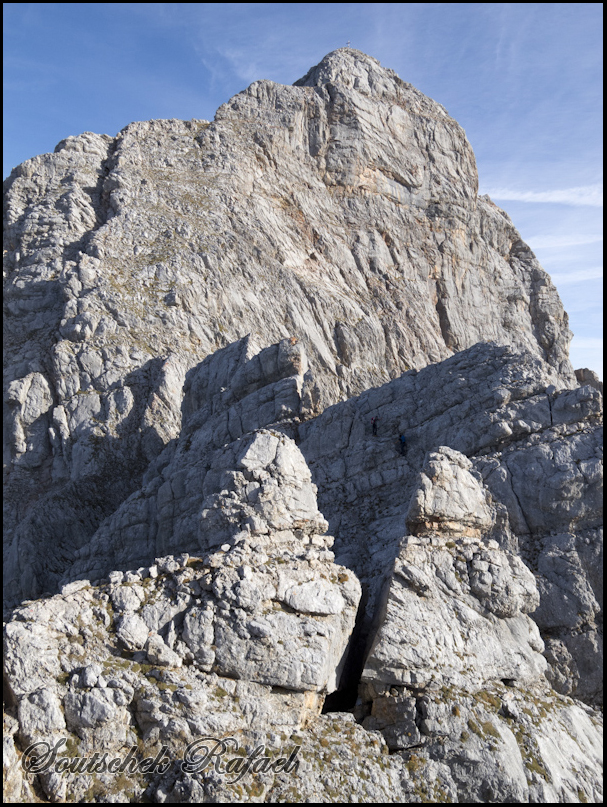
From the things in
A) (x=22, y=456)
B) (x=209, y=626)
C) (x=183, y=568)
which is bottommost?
(x=209, y=626)

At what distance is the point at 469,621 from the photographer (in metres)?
23.9

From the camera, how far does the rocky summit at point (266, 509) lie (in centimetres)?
1930

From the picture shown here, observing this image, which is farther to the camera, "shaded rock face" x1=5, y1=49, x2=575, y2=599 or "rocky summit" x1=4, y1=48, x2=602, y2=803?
"shaded rock face" x1=5, y1=49, x2=575, y2=599

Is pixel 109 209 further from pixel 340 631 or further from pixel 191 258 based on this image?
pixel 340 631

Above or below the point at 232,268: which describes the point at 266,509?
below

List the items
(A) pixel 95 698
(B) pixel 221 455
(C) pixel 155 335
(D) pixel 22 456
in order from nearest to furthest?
(A) pixel 95 698 < (B) pixel 221 455 < (D) pixel 22 456 < (C) pixel 155 335

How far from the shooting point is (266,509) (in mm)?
25703

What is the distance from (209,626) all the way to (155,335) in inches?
1717

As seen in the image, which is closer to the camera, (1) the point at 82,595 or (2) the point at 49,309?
(1) the point at 82,595

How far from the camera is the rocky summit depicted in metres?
19.3

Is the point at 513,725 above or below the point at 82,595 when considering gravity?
below

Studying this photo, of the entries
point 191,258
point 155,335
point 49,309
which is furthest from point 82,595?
point 191,258

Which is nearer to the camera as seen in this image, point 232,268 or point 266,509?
point 266,509

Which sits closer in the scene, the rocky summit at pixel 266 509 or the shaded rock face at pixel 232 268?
the rocky summit at pixel 266 509
